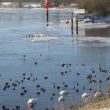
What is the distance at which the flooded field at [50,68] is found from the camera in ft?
59.1

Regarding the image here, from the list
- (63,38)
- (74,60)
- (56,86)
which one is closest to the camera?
(56,86)

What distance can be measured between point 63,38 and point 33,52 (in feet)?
30.9

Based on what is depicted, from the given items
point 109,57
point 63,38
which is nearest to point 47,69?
point 109,57

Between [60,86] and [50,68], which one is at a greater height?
[60,86]

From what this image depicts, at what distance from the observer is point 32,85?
20.0m

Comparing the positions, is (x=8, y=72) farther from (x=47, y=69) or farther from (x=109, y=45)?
(x=109, y=45)

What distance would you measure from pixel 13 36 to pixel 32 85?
22.1 m

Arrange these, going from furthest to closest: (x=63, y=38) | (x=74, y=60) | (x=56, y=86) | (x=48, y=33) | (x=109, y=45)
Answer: (x=48, y=33), (x=63, y=38), (x=109, y=45), (x=74, y=60), (x=56, y=86)

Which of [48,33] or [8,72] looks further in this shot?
[48,33]

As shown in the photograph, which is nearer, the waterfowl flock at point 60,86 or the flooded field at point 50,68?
the waterfowl flock at point 60,86

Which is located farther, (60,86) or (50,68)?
(50,68)

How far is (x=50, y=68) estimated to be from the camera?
Result: 24422 mm

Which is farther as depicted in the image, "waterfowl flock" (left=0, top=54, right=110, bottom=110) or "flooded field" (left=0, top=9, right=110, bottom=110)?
"flooded field" (left=0, top=9, right=110, bottom=110)

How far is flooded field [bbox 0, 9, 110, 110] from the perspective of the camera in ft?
59.1
